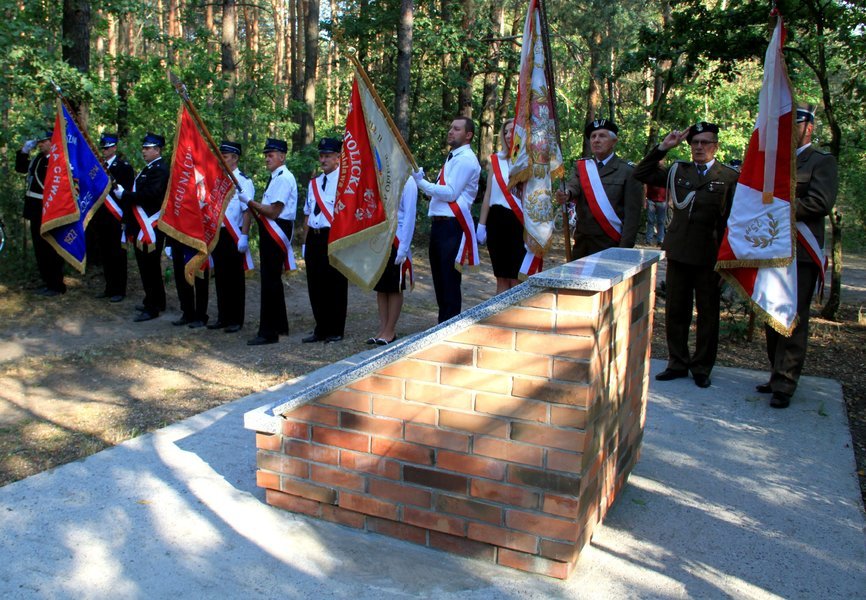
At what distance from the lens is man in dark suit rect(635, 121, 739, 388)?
5.77m

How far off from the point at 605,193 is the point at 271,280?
357 cm

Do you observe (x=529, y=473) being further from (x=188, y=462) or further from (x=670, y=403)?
(x=670, y=403)

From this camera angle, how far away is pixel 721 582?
3.07m

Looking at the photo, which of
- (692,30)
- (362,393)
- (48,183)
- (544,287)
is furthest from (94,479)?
(692,30)

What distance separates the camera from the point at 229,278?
8367mm

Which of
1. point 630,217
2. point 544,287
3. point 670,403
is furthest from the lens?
point 630,217

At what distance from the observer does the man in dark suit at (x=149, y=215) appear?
905cm

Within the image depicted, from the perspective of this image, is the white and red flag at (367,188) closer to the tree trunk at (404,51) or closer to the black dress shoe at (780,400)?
the black dress shoe at (780,400)

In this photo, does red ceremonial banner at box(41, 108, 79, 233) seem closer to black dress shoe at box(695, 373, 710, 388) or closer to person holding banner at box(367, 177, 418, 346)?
Answer: person holding banner at box(367, 177, 418, 346)

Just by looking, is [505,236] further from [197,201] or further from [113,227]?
[113,227]

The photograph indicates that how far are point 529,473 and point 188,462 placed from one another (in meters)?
2.03

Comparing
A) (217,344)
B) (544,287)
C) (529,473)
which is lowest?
(217,344)

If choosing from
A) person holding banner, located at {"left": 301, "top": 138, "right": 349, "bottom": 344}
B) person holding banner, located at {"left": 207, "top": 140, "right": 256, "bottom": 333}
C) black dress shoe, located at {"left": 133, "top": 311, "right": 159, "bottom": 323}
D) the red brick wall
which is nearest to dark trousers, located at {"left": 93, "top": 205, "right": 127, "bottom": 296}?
black dress shoe, located at {"left": 133, "top": 311, "right": 159, "bottom": 323}

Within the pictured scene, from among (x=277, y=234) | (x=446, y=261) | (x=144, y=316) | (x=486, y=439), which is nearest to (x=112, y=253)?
(x=144, y=316)
